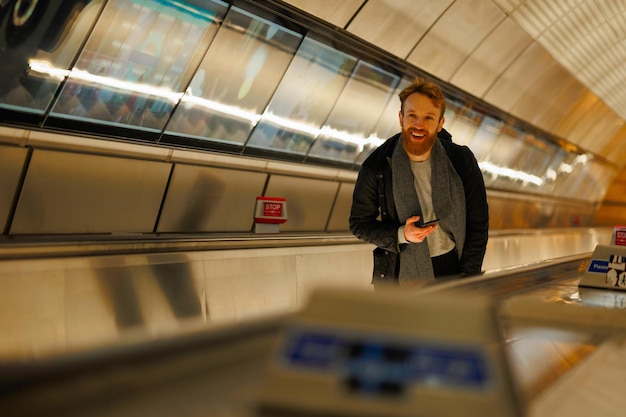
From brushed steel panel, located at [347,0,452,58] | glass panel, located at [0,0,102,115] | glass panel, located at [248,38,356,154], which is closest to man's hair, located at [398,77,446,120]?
glass panel, located at [0,0,102,115]

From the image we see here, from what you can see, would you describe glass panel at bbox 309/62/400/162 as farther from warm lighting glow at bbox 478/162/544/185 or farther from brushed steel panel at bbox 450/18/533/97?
warm lighting glow at bbox 478/162/544/185

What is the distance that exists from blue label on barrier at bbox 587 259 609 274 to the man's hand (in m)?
1.06

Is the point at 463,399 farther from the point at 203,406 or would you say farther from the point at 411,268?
the point at 411,268

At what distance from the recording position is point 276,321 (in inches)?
82.6

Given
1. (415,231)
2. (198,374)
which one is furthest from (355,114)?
(198,374)

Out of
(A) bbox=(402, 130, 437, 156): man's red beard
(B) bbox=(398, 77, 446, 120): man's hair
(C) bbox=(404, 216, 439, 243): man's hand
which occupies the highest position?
(B) bbox=(398, 77, 446, 120): man's hair

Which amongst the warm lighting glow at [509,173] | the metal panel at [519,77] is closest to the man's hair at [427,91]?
the metal panel at [519,77]

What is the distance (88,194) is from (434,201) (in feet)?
16.7

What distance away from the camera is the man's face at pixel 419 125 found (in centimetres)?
416

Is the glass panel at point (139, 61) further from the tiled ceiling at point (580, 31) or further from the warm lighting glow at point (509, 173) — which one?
the warm lighting glow at point (509, 173)

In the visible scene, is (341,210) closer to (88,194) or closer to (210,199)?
(210,199)

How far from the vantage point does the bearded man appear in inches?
165

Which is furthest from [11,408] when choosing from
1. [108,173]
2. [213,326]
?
[108,173]

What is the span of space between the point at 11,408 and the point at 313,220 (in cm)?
1126
